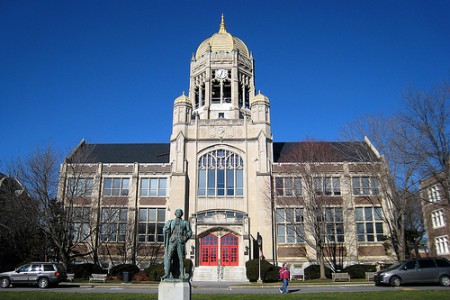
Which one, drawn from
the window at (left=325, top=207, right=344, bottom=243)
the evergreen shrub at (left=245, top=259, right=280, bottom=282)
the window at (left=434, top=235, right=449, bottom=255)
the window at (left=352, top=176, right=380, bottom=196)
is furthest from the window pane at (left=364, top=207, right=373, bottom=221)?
the evergreen shrub at (left=245, top=259, right=280, bottom=282)

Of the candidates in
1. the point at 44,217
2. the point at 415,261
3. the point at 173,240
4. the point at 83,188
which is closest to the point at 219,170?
the point at 83,188

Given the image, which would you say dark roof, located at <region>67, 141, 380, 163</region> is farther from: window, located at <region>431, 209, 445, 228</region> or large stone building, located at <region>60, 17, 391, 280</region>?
window, located at <region>431, 209, 445, 228</region>

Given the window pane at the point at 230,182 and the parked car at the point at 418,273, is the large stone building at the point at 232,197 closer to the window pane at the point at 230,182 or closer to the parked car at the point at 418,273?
the window pane at the point at 230,182

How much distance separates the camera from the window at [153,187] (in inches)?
1661

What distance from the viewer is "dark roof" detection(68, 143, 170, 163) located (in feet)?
149

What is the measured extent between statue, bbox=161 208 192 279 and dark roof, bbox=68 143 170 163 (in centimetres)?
3201

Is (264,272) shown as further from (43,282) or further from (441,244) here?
(441,244)

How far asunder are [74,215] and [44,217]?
131 inches

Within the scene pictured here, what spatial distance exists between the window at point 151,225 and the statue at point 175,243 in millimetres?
27984

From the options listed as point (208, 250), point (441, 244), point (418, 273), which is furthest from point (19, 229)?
point (441, 244)

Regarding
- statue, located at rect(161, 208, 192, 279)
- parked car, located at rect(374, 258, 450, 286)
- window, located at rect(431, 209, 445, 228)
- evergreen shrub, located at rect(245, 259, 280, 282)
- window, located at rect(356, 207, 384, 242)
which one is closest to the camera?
statue, located at rect(161, 208, 192, 279)

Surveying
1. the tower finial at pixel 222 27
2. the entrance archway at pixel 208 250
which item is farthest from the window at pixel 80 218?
the tower finial at pixel 222 27

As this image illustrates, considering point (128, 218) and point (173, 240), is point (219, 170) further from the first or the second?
point (173, 240)

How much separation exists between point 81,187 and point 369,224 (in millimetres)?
30409
